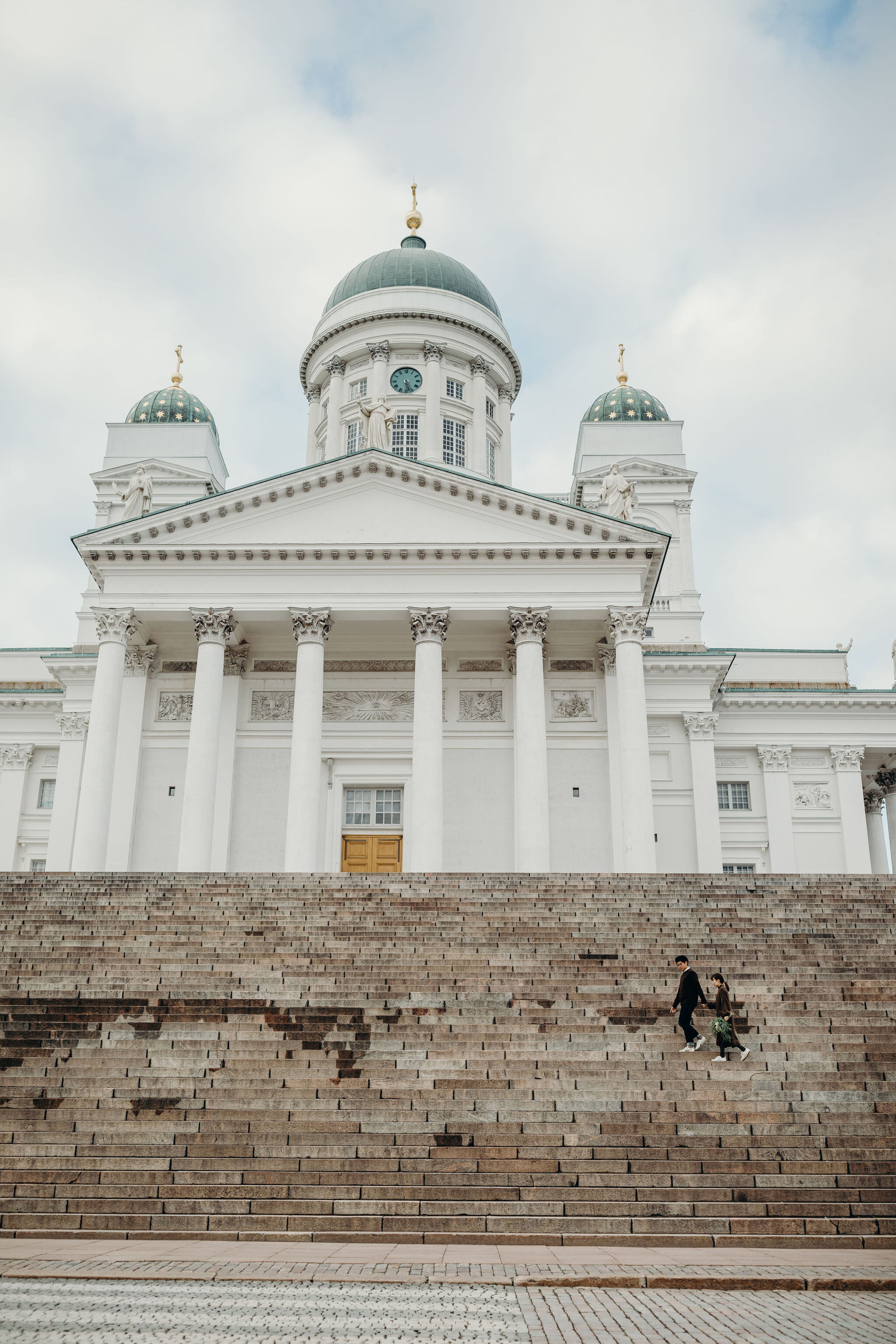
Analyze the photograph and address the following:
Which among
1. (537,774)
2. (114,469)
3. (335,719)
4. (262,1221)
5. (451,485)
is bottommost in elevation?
(262,1221)

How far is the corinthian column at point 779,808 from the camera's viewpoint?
37719 mm

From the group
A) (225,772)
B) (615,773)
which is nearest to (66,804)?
(225,772)

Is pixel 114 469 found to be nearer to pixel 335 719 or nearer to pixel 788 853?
pixel 335 719

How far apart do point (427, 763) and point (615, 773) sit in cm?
554

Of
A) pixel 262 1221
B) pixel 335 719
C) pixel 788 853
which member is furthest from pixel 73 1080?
pixel 788 853

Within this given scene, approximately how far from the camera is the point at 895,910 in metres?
19.8

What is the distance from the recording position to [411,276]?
159 feet

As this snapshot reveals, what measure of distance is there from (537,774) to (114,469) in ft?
87.3

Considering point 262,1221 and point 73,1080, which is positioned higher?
point 73,1080

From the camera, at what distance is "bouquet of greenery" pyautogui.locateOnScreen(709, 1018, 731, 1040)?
1323 cm

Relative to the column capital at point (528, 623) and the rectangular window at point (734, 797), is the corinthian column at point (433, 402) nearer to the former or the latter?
the column capital at point (528, 623)

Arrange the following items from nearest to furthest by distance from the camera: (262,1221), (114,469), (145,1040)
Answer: (262,1221), (145,1040), (114,469)

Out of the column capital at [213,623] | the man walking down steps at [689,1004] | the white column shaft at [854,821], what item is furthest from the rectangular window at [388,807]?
the man walking down steps at [689,1004]

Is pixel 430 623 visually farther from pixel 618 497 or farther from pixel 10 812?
pixel 10 812
